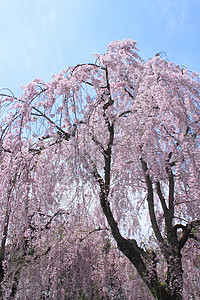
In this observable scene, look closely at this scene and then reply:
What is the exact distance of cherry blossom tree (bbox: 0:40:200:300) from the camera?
13.5ft

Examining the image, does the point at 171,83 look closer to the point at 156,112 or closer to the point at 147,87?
the point at 147,87

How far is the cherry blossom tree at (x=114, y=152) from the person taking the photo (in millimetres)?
4113

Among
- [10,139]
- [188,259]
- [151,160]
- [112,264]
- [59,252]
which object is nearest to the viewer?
[10,139]

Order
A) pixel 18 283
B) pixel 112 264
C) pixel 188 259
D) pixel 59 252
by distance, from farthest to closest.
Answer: pixel 112 264 < pixel 188 259 < pixel 59 252 < pixel 18 283

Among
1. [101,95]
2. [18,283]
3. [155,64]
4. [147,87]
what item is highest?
[155,64]

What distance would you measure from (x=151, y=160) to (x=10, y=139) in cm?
277

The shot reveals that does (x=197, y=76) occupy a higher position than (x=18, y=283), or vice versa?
(x=197, y=76)

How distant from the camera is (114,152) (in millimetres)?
6488

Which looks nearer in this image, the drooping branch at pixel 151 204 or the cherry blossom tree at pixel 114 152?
the cherry blossom tree at pixel 114 152

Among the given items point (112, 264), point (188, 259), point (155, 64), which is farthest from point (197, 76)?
point (112, 264)

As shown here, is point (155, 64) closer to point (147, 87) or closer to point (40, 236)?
point (147, 87)

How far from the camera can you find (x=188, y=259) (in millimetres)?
7023

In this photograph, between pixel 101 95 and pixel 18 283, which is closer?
pixel 101 95

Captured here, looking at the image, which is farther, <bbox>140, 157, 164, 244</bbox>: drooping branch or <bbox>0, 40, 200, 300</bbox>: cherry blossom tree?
<bbox>140, 157, 164, 244</bbox>: drooping branch
